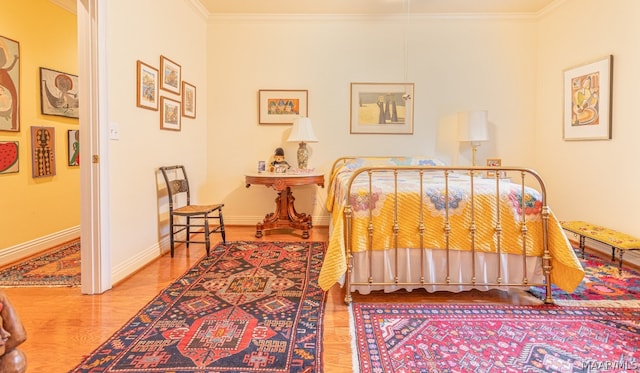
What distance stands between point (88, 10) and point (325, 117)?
2.67m

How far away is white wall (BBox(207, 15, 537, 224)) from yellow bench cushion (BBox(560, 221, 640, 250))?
1299mm

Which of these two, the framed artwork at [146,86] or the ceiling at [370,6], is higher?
the ceiling at [370,6]

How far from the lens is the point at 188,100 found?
12.7 ft

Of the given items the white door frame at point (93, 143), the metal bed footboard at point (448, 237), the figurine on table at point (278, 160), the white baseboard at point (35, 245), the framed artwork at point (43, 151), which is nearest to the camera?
the metal bed footboard at point (448, 237)

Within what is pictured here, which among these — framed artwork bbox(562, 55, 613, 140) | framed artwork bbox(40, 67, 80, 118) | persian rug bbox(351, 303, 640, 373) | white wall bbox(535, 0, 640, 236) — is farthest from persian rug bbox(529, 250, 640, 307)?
framed artwork bbox(40, 67, 80, 118)

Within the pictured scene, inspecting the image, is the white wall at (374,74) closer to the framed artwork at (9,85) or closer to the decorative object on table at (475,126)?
the decorative object on table at (475,126)

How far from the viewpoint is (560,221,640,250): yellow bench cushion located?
2.66 m

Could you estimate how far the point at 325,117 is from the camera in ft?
14.3

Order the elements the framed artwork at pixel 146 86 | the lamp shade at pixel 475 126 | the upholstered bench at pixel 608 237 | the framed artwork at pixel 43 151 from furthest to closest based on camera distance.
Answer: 1. the lamp shade at pixel 475 126
2. the framed artwork at pixel 43 151
3. the framed artwork at pixel 146 86
4. the upholstered bench at pixel 608 237

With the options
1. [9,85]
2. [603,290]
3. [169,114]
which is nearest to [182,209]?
[169,114]

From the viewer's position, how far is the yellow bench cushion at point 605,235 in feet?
8.73

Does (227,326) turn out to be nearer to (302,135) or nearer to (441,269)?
(441,269)

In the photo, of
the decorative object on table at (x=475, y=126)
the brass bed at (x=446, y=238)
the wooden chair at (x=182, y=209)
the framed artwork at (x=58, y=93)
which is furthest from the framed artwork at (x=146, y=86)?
the decorative object on table at (x=475, y=126)

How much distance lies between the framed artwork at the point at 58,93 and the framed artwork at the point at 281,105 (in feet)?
6.44
